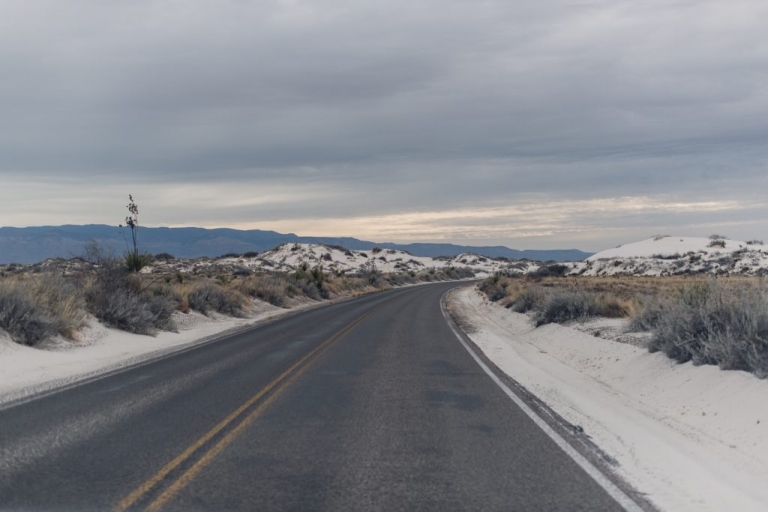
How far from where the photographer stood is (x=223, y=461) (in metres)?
7.67

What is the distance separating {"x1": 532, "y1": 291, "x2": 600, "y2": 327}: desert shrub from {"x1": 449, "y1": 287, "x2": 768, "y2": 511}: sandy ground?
4975 millimetres

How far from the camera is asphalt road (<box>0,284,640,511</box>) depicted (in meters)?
6.45

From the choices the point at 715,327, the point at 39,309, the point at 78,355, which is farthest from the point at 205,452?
the point at 39,309

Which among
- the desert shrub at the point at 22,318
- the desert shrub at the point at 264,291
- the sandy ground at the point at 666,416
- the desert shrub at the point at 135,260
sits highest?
the desert shrub at the point at 135,260

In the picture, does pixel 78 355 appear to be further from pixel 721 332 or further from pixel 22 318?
pixel 721 332

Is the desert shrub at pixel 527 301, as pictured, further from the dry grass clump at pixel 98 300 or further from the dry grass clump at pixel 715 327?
the dry grass clump at pixel 98 300

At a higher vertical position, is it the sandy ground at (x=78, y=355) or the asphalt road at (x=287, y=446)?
the asphalt road at (x=287, y=446)

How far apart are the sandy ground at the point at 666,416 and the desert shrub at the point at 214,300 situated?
1800 centimetres

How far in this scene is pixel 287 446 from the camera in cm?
834

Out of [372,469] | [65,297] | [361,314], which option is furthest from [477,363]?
[361,314]

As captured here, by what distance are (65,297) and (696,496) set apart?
18.9m

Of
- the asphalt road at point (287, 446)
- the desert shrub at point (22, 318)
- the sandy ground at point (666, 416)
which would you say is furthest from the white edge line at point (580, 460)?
the desert shrub at point (22, 318)

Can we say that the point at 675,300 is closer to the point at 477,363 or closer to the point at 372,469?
the point at 477,363

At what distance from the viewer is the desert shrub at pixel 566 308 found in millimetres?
23297
